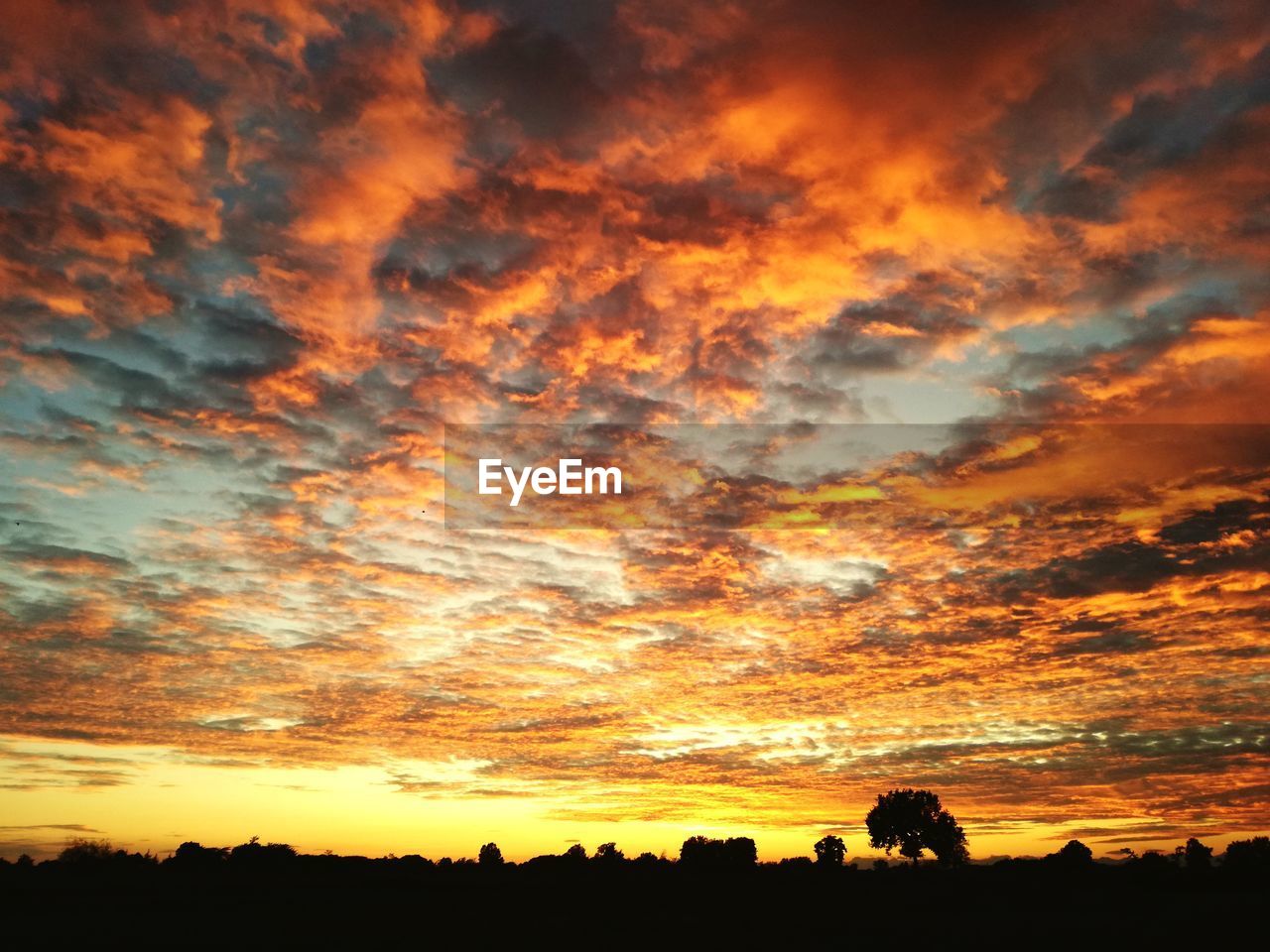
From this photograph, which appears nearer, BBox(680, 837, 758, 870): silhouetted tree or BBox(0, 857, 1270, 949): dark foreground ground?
BBox(0, 857, 1270, 949): dark foreground ground

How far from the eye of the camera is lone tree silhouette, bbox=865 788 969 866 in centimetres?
16725

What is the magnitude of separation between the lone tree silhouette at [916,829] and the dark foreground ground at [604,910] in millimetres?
78404

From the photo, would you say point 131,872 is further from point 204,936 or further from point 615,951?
point 615,951

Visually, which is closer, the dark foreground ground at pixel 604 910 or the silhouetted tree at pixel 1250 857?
the dark foreground ground at pixel 604 910

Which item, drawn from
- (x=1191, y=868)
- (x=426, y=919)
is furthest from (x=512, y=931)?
(x=1191, y=868)

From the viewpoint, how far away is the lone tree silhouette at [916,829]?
167 meters

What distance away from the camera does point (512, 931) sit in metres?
46.1

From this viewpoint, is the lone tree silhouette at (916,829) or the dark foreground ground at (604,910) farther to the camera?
the lone tree silhouette at (916,829)

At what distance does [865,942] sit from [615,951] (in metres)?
13.3

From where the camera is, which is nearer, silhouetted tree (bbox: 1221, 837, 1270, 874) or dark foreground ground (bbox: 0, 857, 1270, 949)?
dark foreground ground (bbox: 0, 857, 1270, 949)

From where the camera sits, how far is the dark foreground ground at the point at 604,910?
44219 millimetres

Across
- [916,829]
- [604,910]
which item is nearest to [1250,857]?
[916,829]

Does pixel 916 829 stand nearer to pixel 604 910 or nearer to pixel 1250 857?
pixel 1250 857

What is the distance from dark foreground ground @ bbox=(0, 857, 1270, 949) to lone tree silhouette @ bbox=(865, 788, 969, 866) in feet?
257
